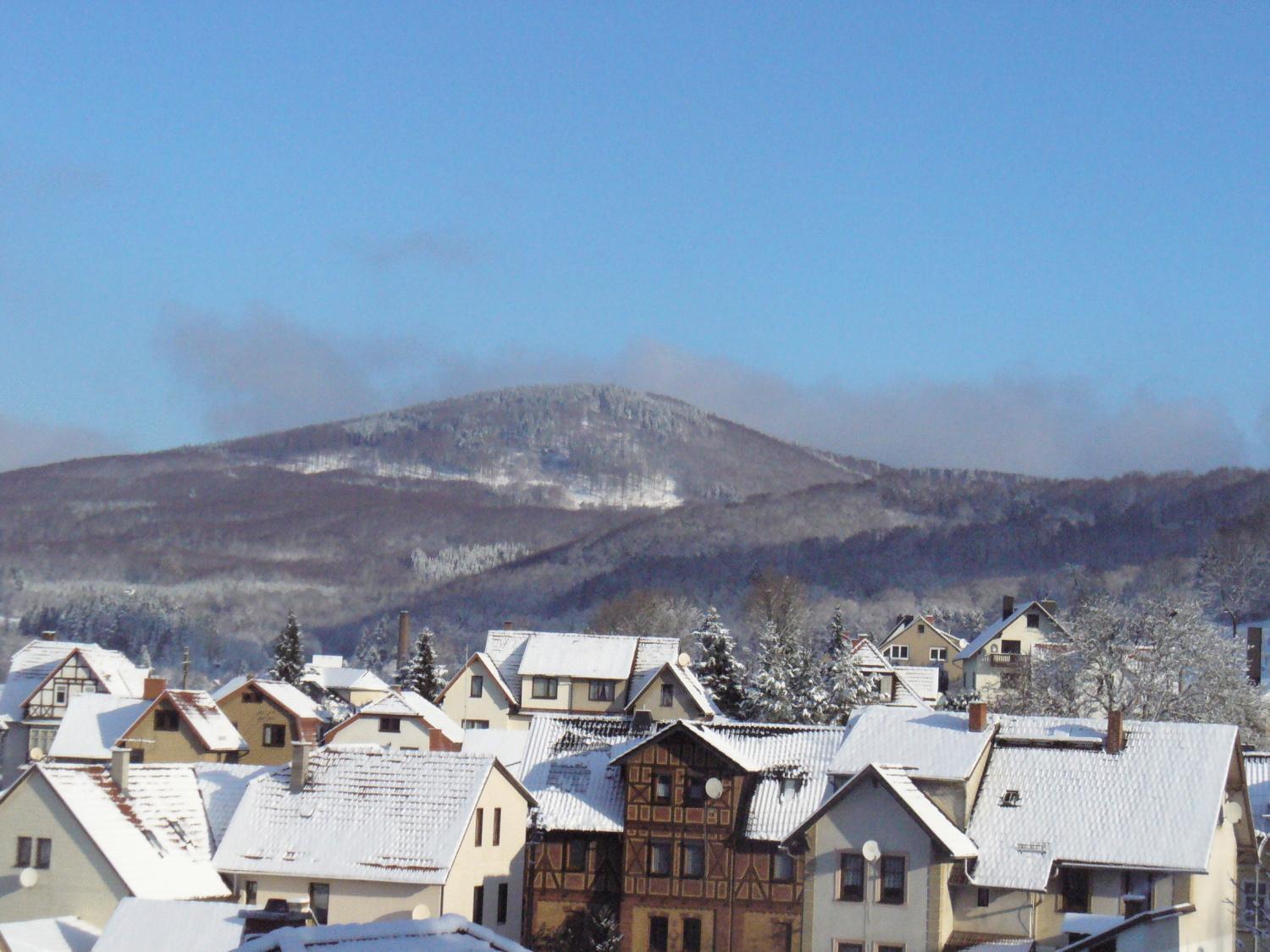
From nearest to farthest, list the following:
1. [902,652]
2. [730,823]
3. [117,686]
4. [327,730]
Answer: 1. [730,823]
2. [327,730]
3. [117,686]
4. [902,652]

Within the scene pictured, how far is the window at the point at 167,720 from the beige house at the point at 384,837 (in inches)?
871

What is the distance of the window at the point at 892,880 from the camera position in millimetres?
45938

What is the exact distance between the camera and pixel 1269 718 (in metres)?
82.8

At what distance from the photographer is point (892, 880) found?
46.1 metres

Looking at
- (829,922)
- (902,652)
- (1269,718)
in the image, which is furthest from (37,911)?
(902,652)

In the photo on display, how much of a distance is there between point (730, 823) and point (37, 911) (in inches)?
716

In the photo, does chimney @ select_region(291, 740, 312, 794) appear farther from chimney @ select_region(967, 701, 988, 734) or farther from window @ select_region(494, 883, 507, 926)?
chimney @ select_region(967, 701, 988, 734)

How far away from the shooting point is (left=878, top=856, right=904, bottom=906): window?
45.9 metres

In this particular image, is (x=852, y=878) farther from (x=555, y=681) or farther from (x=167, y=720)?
(x=555, y=681)

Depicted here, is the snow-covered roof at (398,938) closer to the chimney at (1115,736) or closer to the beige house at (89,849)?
the beige house at (89,849)

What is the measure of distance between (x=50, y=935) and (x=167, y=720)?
30.3 meters

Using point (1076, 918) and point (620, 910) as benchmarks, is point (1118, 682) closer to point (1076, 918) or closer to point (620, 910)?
point (620, 910)

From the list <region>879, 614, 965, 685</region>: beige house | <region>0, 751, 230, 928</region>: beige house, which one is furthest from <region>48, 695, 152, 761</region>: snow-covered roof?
<region>879, 614, 965, 685</region>: beige house

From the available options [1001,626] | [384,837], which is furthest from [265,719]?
[1001,626]
